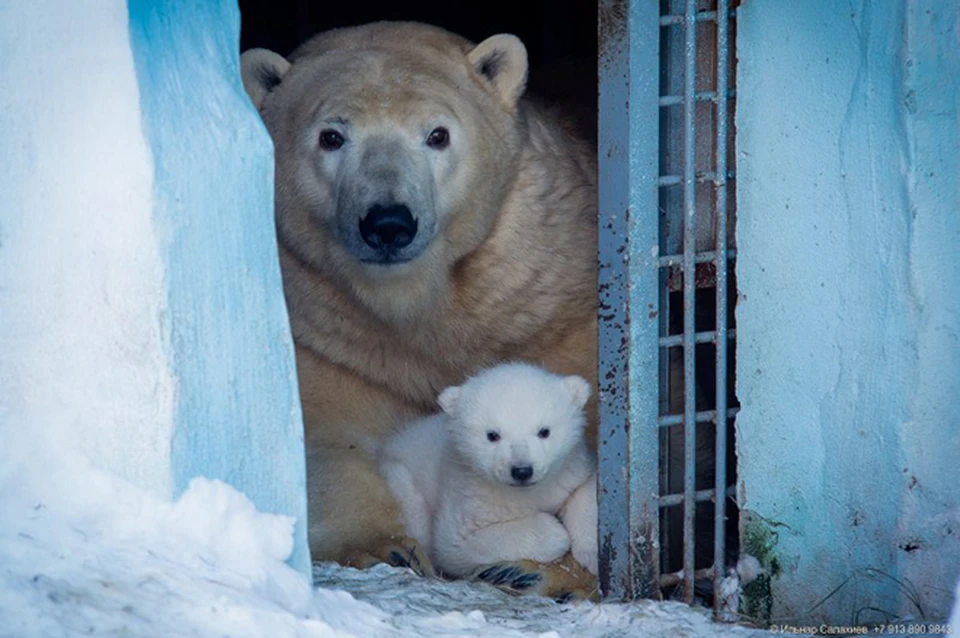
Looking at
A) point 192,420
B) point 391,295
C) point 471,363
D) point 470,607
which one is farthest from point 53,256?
point 471,363

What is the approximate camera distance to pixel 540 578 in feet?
12.1

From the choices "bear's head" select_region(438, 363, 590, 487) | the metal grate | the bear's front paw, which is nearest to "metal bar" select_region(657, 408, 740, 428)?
the metal grate

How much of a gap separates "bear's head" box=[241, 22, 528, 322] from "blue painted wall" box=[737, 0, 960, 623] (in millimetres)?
949

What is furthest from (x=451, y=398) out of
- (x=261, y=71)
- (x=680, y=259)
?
(x=261, y=71)

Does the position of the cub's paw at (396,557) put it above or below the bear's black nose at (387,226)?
below

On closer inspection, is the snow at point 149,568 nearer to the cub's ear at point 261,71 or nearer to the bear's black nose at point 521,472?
the bear's black nose at point 521,472

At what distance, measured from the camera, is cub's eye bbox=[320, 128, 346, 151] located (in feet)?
12.9

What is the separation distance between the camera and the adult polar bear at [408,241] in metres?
3.91

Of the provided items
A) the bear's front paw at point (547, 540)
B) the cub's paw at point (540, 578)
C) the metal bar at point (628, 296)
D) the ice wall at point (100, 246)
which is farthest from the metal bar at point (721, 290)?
the ice wall at point (100, 246)

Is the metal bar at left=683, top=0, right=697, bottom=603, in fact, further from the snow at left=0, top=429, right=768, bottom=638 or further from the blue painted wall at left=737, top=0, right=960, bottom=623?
the snow at left=0, top=429, right=768, bottom=638

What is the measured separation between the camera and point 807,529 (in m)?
3.42

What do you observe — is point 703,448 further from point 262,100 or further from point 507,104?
point 262,100

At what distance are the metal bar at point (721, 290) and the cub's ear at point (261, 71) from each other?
1452 millimetres

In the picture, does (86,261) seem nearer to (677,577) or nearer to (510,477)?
(510,477)
